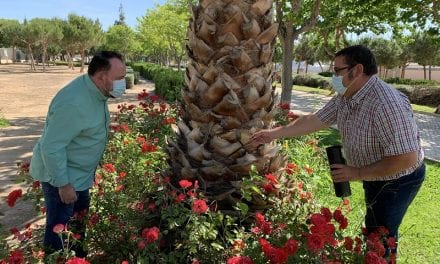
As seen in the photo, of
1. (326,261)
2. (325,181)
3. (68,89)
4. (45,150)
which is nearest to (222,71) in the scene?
(68,89)

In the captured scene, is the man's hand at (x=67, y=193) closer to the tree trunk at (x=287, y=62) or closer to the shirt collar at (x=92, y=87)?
the shirt collar at (x=92, y=87)

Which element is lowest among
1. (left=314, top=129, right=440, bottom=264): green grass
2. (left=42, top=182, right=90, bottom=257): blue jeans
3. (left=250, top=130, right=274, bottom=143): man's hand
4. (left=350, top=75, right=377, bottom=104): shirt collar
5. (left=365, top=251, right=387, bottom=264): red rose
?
(left=314, top=129, right=440, bottom=264): green grass

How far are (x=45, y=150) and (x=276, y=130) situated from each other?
1.79 m

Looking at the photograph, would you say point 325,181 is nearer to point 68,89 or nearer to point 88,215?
point 88,215

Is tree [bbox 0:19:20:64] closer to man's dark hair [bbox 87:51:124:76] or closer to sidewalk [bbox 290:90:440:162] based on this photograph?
sidewalk [bbox 290:90:440:162]

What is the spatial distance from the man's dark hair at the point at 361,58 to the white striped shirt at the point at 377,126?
0.26 feet

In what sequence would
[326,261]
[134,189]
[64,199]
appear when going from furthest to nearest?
[134,189]
[64,199]
[326,261]

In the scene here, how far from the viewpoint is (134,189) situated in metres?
3.65

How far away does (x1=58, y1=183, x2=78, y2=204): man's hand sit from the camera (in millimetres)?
2889

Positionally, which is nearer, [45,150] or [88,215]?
[45,150]

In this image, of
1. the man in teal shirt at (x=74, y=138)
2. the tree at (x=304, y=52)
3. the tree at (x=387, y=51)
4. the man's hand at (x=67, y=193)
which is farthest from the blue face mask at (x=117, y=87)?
the tree at (x=304, y=52)

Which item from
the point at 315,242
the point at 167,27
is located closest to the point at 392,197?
the point at 315,242

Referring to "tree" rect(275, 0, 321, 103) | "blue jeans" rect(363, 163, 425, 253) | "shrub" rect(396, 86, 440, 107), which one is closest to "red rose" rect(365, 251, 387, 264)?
"blue jeans" rect(363, 163, 425, 253)

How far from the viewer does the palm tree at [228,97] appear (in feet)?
10.7
